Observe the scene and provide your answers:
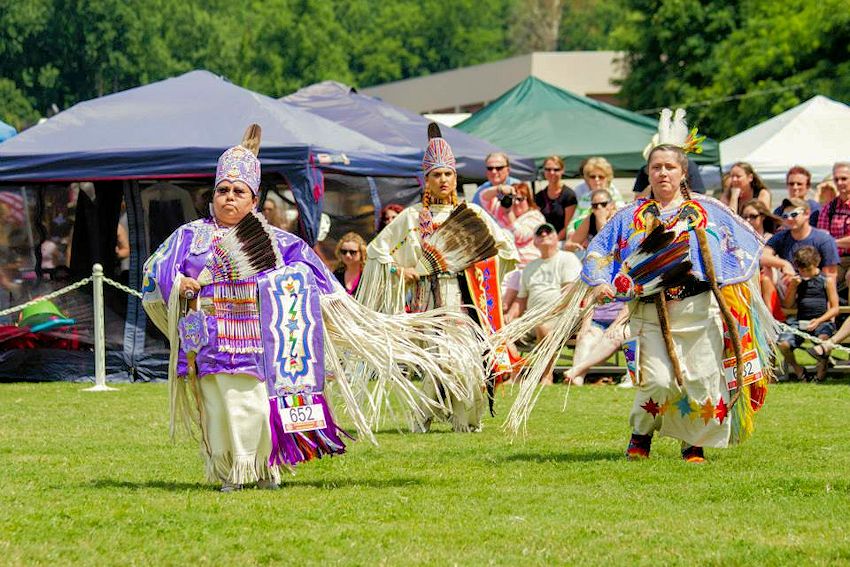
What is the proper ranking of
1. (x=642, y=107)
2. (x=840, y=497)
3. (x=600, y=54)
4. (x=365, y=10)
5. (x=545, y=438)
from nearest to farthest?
(x=840, y=497), (x=545, y=438), (x=642, y=107), (x=600, y=54), (x=365, y=10)

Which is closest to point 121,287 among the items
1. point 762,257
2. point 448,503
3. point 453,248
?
point 453,248

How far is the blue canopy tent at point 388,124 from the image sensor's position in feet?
53.1

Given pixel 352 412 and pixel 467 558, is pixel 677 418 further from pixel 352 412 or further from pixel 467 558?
pixel 467 558

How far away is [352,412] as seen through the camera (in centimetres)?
714

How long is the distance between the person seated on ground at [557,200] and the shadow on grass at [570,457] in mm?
6066

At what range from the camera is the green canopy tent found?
1852 cm

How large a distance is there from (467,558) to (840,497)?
6.30 ft

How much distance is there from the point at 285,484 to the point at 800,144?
44.6 feet

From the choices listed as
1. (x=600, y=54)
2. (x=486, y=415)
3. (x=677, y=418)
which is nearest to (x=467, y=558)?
(x=677, y=418)

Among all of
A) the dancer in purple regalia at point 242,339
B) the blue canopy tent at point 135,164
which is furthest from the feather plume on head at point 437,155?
the blue canopy tent at point 135,164

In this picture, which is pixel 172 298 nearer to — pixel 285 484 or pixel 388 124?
pixel 285 484

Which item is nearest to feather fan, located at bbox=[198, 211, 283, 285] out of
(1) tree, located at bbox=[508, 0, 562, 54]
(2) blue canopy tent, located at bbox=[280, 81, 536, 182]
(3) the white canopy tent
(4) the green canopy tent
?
(2) blue canopy tent, located at bbox=[280, 81, 536, 182]

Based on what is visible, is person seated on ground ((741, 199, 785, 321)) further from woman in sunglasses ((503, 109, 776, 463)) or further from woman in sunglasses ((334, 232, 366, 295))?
woman in sunglasses ((503, 109, 776, 463))

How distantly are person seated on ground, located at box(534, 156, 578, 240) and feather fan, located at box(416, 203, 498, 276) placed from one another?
473 cm
